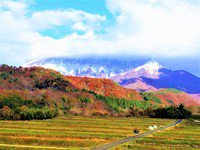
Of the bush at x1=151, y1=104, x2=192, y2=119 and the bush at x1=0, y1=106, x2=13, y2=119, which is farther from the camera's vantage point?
the bush at x1=151, y1=104, x2=192, y2=119

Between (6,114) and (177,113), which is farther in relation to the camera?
(177,113)

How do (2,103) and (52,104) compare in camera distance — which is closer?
(2,103)

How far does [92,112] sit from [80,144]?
5440 inches

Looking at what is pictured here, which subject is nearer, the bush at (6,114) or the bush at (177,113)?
the bush at (6,114)

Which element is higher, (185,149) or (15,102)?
(15,102)

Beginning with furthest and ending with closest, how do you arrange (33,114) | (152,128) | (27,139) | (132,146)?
1. (33,114)
2. (152,128)
3. (27,139)
4. (132,146)

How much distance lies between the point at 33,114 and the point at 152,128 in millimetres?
57920

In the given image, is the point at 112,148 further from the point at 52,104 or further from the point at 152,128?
the point at 52,104

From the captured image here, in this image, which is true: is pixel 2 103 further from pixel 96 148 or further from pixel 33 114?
pixel 96 148

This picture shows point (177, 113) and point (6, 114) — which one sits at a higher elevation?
point (177, 113)

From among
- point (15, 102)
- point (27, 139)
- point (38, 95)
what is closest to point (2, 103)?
point (15, 102)

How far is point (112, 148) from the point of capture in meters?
51.0

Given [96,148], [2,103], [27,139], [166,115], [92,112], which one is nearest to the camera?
[96,148]

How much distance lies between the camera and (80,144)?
55562 millimetres
